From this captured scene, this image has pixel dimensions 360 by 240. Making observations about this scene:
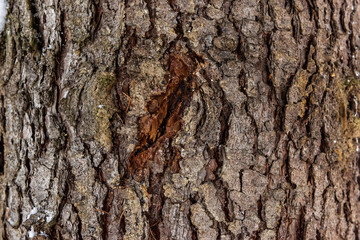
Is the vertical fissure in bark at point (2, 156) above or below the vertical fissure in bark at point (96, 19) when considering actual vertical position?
below

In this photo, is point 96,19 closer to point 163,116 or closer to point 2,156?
point 163,116

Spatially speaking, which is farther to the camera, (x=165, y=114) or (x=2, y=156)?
(x=2, y=156)

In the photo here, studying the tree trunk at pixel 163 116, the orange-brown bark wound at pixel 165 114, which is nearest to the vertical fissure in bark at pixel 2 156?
the tree trunk at pixel 163 116

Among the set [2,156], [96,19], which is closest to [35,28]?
[96,19]

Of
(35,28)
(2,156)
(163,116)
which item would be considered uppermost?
(35,28)

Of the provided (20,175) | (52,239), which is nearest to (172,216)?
(52,239)

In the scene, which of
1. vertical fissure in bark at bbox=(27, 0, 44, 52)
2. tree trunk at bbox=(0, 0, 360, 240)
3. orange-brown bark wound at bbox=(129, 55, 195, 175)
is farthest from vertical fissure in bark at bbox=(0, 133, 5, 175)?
orange-brown bark wound at bbox=(129, 55, 195, 175)

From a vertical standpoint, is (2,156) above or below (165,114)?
below

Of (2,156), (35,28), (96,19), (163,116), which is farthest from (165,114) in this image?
(2,156)

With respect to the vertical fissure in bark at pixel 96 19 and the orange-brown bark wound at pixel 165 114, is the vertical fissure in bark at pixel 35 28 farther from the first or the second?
the orange-brown bark wound at pixel 165 114
